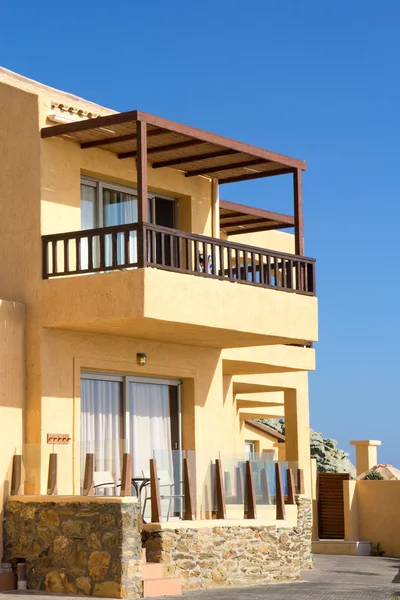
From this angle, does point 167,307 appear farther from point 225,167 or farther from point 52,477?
point 225,167

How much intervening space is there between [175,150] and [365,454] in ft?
46.8

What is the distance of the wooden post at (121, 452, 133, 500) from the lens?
16.0 meters

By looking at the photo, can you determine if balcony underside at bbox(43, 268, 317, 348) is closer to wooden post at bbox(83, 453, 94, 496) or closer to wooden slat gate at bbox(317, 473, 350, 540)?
wooden post at bbox(83, 453, 94, 496)

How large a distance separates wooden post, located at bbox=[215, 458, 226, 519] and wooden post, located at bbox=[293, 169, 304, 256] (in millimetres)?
4209

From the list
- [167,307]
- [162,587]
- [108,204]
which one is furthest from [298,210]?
[162,587]

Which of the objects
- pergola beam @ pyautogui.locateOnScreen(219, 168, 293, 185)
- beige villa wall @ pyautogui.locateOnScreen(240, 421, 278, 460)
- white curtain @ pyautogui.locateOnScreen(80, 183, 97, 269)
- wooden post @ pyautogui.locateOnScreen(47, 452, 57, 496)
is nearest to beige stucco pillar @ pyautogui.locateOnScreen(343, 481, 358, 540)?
beige villa wall @ pyautogui.locateOnScreen(240, 421, 278, 460)

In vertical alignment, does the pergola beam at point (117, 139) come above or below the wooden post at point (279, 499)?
above

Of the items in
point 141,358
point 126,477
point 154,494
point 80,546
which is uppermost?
point 141,358

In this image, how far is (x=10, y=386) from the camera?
57.4 ft

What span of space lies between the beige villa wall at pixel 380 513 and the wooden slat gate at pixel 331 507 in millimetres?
428

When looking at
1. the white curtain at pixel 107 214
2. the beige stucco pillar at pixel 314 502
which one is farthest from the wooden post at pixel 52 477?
the beige stucco pillar at pixel 314 502

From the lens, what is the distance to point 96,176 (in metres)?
19.6

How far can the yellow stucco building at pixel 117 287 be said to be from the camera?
57.3 feet

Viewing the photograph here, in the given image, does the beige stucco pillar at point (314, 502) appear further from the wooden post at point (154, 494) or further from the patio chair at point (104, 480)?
the patio chair at point (104, 480)
